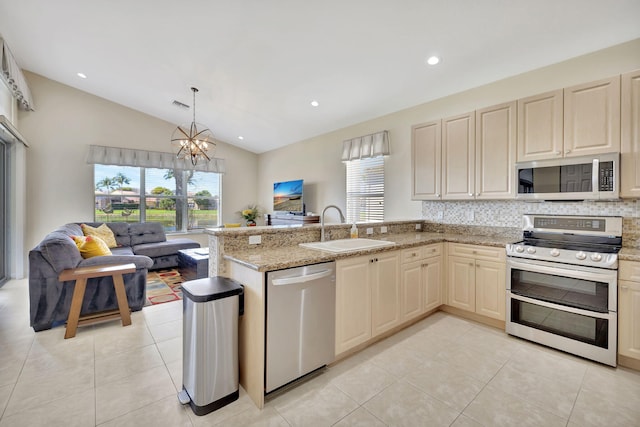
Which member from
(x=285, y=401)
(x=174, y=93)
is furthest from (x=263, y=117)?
(x=285, y=401)

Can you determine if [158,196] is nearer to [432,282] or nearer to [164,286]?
[164,286]

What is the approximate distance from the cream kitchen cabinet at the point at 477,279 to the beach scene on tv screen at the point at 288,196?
357cm

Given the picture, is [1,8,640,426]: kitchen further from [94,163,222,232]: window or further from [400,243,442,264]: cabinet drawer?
[400,243,442,264]: cabinet drawer

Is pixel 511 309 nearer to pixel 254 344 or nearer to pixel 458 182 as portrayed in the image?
pixel 458 182

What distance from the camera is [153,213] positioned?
6.41 metres

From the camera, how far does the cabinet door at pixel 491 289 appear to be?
275 cm

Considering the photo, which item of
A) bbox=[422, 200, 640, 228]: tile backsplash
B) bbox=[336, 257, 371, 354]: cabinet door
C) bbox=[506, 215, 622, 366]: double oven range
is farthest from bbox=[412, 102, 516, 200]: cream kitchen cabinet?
bbox=[336, 257, 371, 354]: cabinet door

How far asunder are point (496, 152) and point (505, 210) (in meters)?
0.73

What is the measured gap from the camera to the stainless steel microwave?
2.31 meters

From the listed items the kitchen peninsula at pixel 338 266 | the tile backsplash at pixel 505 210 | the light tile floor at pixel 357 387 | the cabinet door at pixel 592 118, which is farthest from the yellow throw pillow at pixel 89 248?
the cabinet door at pixel 592 118

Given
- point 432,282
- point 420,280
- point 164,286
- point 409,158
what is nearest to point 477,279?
point 432,282

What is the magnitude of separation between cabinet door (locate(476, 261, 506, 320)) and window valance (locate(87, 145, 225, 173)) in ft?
20.7

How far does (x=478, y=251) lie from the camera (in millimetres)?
2916

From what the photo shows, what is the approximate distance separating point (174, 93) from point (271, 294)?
4.69 m
